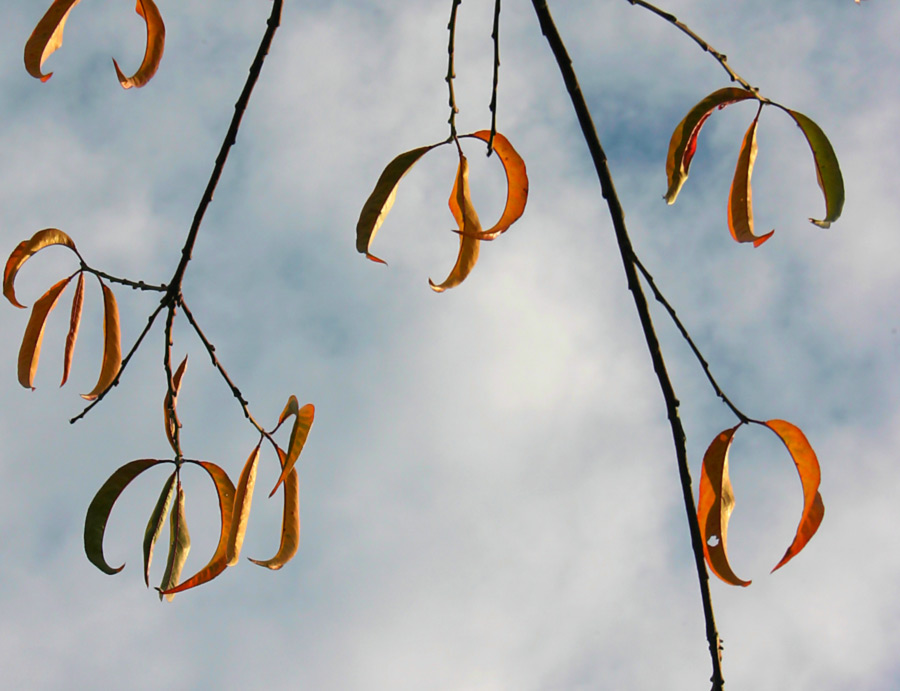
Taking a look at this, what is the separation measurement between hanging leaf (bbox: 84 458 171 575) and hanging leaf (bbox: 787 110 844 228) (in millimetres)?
1159

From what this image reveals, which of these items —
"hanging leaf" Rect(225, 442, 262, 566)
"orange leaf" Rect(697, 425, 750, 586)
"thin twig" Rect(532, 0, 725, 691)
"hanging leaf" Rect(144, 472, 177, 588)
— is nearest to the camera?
"thin twig" Rect(532, 0, 725, 691)

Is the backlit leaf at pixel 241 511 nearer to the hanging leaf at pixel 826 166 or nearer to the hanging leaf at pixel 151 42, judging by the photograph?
the hanging leaf at pixel 151 42

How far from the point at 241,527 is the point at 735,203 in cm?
92

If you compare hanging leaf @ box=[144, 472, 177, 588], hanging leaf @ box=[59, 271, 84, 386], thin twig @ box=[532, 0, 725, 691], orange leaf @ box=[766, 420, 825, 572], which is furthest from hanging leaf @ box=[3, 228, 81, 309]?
orange leaf @ box=[766, 420, 825, 572]

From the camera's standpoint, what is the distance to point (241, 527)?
1.28 meters

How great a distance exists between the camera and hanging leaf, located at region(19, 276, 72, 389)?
1442 millimetres

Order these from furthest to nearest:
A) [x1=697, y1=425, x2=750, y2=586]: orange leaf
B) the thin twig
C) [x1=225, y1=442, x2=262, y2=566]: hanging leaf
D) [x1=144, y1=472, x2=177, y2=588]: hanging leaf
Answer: [x1=144, y1=472, x2=177, y2=588]: hanging leaf < [x1=225, y1=442, x2=262, y2=566]: hanging leaf < [x1=697, y1=425, x2=750, y2=586]: orange leaf < the thin twig

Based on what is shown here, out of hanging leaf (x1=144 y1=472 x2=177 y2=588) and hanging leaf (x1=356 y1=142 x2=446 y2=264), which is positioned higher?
hanging leaf (x1=356 y1=142 x2=446 y2=264)

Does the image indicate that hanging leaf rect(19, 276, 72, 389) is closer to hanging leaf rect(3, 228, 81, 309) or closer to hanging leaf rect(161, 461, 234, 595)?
hanging leaf rect(3, 228, 81, 309)

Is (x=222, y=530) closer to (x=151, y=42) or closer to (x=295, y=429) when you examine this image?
(x=295, y=429)

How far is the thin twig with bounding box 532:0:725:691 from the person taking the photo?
1014 mm

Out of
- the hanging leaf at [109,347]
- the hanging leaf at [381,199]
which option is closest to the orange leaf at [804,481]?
the hanging leaf at [381,199]

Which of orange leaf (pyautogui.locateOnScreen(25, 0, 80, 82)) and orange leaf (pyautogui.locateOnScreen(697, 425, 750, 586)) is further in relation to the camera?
orange leaf (pyautogui.locateOnScreen(25, 0, 80, 82))

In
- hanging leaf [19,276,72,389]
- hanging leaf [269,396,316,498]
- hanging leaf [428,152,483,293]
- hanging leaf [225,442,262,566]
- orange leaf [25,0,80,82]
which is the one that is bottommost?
hanging leaf [225,442,262,566]
